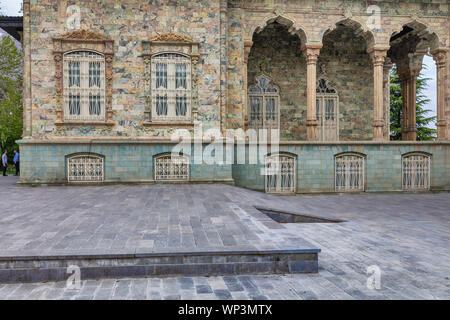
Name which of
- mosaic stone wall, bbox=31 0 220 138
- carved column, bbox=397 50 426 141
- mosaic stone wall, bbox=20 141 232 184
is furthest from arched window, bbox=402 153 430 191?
mosaic stone wall, bbox=31 0 220 138

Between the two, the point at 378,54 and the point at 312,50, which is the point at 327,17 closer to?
the point at 312,50

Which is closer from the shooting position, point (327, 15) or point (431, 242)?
point (431, 242)

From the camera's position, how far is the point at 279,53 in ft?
55.9

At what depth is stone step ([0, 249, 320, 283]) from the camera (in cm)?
421

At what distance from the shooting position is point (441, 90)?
15297 mm

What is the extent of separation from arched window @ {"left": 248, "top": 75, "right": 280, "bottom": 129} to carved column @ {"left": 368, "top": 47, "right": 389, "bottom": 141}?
450cm

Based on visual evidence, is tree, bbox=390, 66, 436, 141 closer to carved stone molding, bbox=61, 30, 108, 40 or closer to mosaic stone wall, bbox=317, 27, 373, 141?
mosaic stone wall, bbox=317, 27, 373, 141

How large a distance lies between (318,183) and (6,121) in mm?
24423

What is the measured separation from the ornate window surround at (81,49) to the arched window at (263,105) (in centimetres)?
698

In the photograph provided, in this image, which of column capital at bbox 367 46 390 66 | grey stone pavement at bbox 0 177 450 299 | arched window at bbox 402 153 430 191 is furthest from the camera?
column capital at bbox 367 46 390 66

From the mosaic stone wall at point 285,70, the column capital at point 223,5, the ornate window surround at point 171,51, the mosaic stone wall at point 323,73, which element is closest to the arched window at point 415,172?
the mosaic stone wall at point 323,73

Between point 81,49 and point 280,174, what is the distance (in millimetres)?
9073

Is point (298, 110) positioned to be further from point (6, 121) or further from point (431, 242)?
point (6, 121)
